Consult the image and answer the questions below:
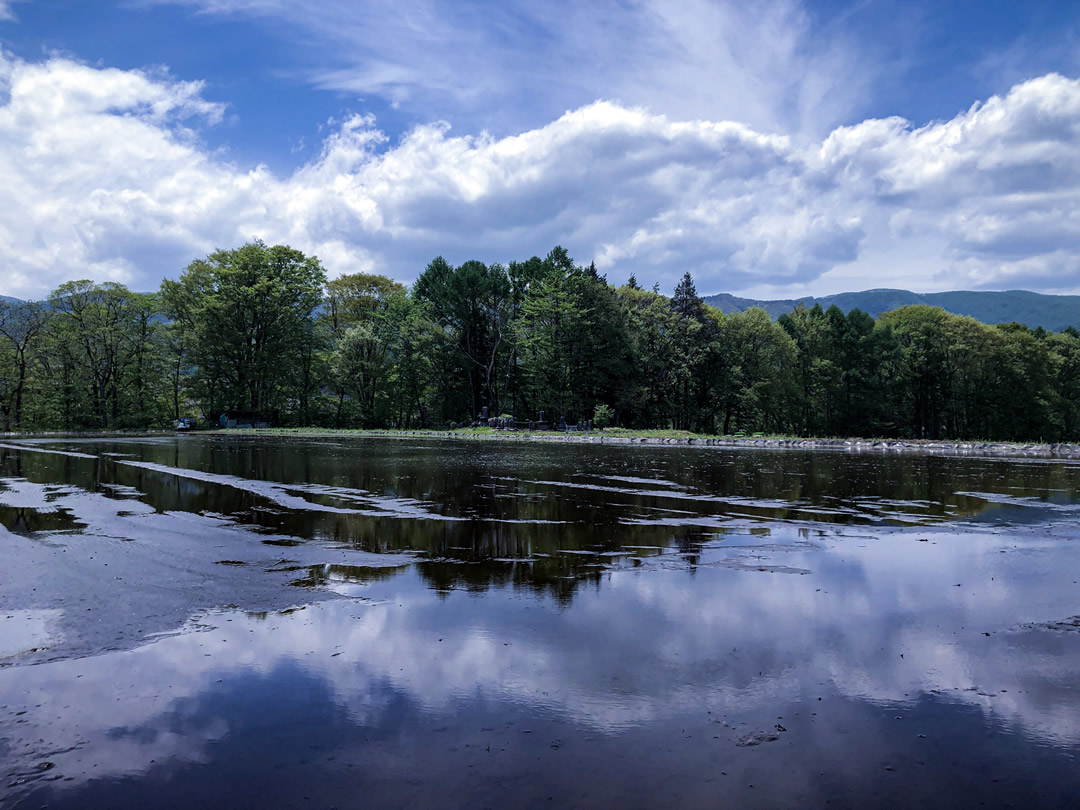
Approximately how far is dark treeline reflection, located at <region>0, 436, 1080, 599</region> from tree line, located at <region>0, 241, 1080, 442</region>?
34.3m

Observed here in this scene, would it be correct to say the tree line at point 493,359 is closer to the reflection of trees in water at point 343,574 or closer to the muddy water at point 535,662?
the muddy water at point 535,662

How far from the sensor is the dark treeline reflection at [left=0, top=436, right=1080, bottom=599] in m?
8.30

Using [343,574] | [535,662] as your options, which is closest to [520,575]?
[343,574]

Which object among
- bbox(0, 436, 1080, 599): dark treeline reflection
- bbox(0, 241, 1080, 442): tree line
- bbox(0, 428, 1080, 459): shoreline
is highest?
bbox(0, 241, 1080, 442): tree line

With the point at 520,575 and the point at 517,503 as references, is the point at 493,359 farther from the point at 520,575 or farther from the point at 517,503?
the point at 520,575

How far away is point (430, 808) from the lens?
9.69 feet

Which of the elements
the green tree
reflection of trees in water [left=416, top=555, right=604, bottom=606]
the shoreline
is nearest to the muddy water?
reflection of trees in water [left=416, top=555, right=604, bottom=606]

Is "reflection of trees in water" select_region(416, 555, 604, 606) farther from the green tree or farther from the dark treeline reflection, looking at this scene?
the green tree

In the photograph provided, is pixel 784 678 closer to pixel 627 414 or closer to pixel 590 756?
pixel 590 756

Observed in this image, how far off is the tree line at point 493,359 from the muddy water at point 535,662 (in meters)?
45.0

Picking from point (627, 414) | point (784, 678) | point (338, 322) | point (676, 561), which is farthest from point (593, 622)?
point (338, 322)

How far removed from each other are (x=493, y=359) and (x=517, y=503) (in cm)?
5133

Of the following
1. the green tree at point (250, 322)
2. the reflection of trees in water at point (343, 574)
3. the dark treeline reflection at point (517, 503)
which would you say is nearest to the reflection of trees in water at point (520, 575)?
the dark treeline reflection at point (517, 503)

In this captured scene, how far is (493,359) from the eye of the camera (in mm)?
63594
